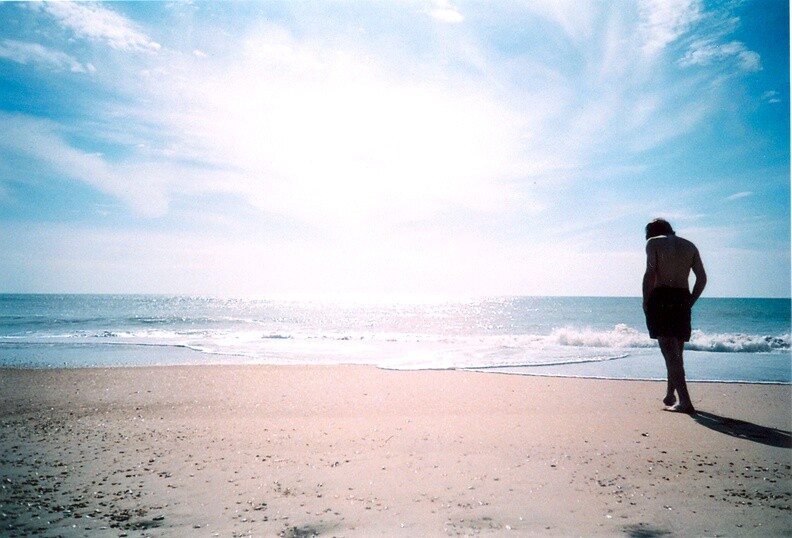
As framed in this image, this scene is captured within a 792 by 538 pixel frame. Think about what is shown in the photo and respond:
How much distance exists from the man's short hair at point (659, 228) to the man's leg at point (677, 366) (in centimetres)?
106

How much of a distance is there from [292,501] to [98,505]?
44.7 inches

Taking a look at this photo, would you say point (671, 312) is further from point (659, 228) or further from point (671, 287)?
point (659, 228)

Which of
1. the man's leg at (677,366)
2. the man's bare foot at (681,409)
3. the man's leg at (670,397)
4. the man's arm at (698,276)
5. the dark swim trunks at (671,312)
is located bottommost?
the man's bare foot at (681,409)

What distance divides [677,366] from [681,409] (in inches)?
18.1

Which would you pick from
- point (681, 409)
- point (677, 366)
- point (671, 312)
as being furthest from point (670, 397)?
point (671, 312)

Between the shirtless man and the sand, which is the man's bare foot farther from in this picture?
the sand

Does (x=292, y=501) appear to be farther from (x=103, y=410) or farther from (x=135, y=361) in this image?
(x=135, y=361)

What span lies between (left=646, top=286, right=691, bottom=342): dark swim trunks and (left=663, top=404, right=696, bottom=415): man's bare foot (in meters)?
0.73

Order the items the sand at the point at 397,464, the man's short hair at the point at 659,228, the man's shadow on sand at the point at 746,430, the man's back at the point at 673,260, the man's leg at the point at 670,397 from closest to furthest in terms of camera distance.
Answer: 1. the sand at the point at 397,464
2. the man's shadow on sand at the point at 746,430
3. the man's back at the point at 673,260
4. the man's short hair at the point at 659,228
5. the man's leg at the point at 670,397

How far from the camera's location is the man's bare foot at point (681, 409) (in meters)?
4.33

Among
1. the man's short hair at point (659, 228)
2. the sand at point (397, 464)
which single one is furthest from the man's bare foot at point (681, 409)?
the man's short hair at point (659, 228)

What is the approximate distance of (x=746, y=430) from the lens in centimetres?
382

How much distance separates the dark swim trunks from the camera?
420cm

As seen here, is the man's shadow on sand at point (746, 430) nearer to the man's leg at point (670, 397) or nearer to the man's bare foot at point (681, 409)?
the man's bare foot at point (681, 409)
